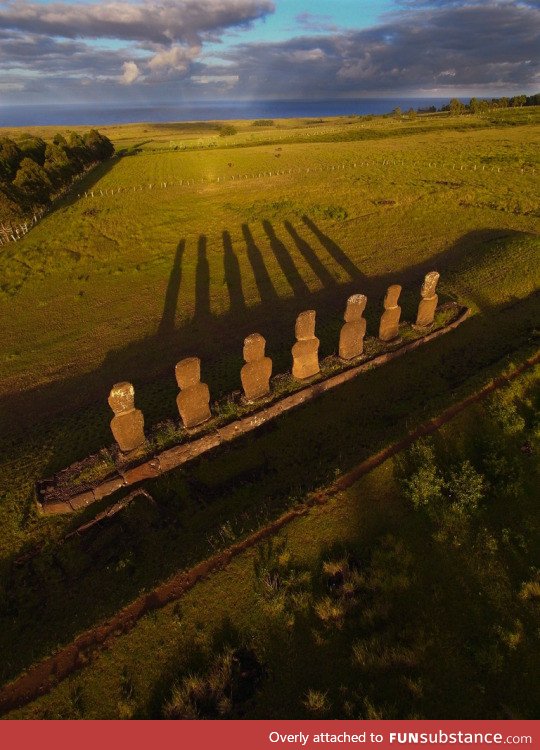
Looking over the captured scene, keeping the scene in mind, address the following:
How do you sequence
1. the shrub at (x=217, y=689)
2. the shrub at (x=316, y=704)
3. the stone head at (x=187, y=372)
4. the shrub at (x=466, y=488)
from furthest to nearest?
1. the stone head at (x=187, y=372)
2. the shrub at (x=466, y=488)
3. the shrub at (x=217, y=689)
4. the shrub at (x=316, y=704)

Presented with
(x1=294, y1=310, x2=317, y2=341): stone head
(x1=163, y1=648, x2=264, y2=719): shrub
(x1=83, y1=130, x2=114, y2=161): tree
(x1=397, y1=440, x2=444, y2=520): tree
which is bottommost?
(x1=163, y1=648, x2=264, y2=719): shrub

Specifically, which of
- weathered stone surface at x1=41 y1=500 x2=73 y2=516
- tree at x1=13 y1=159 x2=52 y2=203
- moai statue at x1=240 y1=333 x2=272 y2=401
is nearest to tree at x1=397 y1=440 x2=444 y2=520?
moai statue at x1=240 y1=333 x2=272 y2=401

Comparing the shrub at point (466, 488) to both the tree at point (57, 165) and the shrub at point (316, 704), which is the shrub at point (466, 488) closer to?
the shrub at point (316, 704)

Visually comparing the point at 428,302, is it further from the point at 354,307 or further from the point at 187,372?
the point at 187,372

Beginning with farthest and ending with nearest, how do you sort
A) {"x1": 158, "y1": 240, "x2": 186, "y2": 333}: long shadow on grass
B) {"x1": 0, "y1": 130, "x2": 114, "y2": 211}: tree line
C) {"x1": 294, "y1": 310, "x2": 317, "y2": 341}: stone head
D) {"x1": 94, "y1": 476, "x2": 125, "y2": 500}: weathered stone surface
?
{"x1": 0, "y1": 130, "x2": 114, "y2": 211}: tree line
{"x1": 158, "y1": 240, "x2": 186, "y2": 333}: long shadow on grass
{"x1": 294, "y1": 310, "x2": 317, "y2": 341}: stone head
{"x1": 94, "y1": 476, "x2": 125, "y2": 500}: weathered stone surface

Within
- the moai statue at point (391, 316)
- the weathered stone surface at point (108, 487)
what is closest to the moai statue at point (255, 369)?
the weathered stone surface at point (108, 487)

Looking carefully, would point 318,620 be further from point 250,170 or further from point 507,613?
point 250,170

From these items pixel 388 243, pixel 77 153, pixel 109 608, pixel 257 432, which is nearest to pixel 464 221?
pixel 388 243

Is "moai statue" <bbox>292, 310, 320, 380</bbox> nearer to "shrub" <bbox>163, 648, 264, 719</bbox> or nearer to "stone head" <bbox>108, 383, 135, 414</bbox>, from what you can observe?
"stone head" <bbox>108, 383, 135, 414</bbox>
